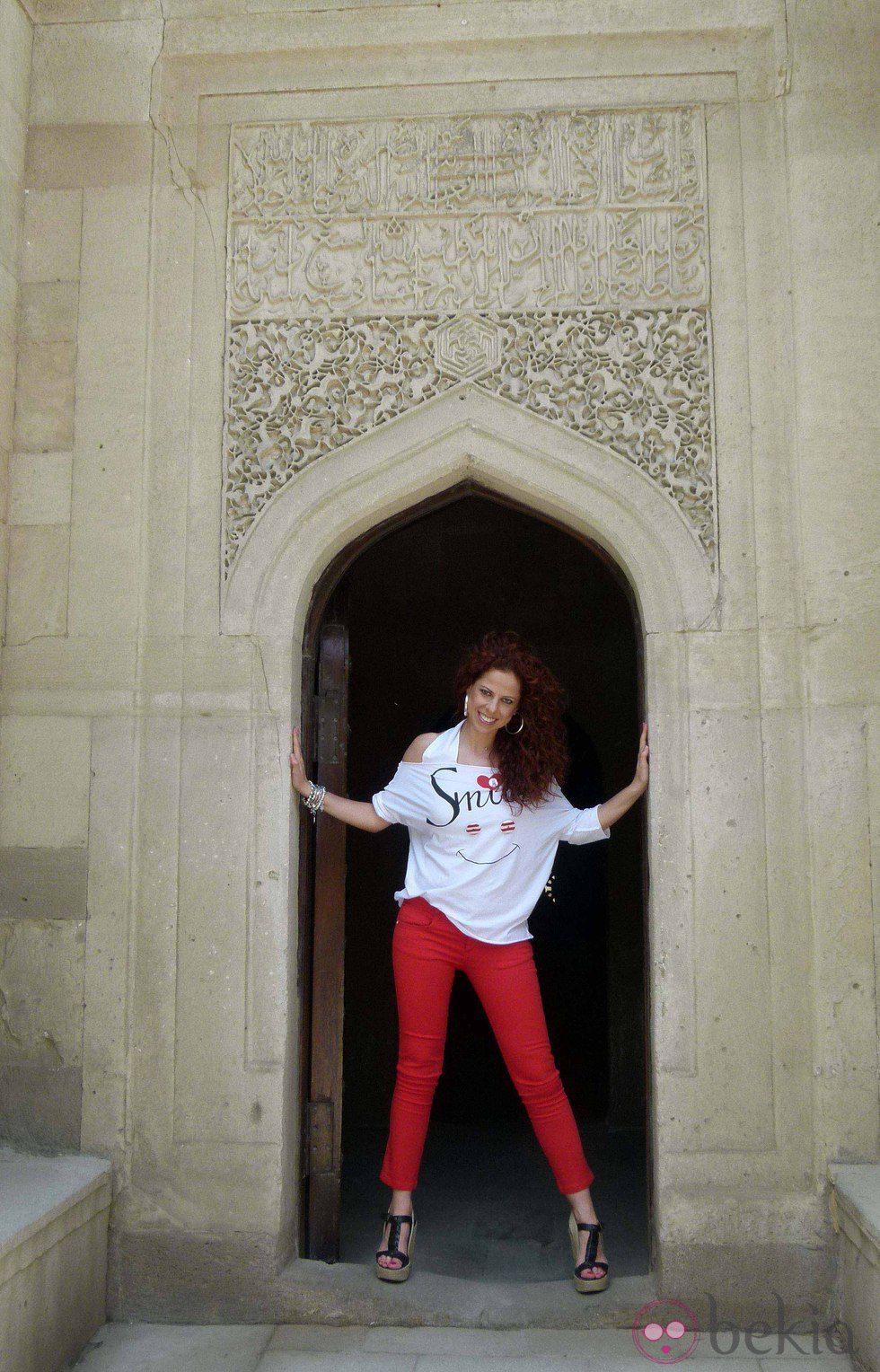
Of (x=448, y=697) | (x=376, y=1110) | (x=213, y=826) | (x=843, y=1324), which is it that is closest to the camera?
(x=843, y=1324)

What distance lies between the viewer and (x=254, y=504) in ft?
10.3

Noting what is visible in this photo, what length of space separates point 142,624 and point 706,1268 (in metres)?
2.27

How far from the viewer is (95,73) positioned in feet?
10.9

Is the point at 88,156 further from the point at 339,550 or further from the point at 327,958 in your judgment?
the point at 327,958

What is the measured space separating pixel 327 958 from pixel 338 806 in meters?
0.50

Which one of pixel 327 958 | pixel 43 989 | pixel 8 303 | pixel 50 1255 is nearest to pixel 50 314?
pixel 8 303

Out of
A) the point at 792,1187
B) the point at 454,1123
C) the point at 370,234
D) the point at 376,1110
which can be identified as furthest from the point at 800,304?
the point at 376,1110

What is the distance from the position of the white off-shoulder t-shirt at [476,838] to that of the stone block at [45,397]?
1.41 m

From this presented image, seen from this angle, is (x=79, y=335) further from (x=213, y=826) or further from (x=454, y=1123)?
(x=454, y=1123)

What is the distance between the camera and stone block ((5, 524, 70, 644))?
10.3 feet

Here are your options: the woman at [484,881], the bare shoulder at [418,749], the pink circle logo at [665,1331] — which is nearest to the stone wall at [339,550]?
the pink circle logo at [665,1331]

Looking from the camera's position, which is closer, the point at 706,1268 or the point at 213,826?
the point at 706,1268

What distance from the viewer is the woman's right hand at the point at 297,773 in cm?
304

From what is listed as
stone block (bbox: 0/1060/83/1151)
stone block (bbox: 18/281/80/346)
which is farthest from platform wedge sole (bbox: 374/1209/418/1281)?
stone block (bbox: 18/281/80/346)
